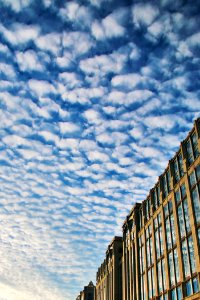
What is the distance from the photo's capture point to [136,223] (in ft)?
172

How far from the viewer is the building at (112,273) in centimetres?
6259

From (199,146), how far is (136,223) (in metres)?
24.2

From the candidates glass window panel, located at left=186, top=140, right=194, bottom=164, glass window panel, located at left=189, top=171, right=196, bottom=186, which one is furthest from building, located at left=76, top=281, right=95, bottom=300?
glass window panel, located at left=186, top=140, right=194, bottom=164

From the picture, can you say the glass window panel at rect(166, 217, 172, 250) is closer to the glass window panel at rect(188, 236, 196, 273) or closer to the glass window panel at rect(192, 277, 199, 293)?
the glass window panel at rect(188, 236, 196, 273)

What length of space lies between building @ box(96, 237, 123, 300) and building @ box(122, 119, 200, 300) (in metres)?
9.96

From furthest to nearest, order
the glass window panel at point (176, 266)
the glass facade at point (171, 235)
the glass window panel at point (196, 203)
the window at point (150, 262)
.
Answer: the window at point (150, 262), the glass window panel at point (176, 266), the glass facade at point (171, 235), the glass window panel at point (196, 203)

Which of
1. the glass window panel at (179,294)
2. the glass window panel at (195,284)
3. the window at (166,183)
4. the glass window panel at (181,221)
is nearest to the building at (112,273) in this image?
the window at (166,183)

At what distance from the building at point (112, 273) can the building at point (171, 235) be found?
996cm

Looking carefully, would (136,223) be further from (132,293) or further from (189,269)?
(189,269)

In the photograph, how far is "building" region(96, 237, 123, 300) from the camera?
62594 mm

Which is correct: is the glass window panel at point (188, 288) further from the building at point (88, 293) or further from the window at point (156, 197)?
the building at point (88, 293)

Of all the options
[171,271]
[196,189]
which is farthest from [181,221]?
[171,271]

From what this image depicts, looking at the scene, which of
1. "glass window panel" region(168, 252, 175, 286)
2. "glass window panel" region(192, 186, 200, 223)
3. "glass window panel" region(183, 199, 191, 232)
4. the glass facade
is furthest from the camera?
"glass window panel" region(168, 252, 175, 286)

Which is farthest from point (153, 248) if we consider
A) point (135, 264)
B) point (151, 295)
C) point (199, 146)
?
point (199, 146)
